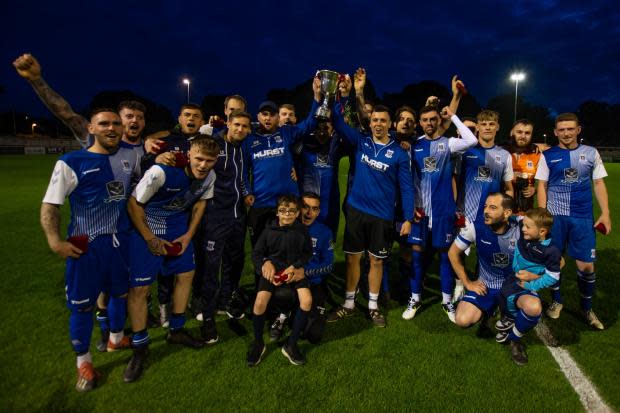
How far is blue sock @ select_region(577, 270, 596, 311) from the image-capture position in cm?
416

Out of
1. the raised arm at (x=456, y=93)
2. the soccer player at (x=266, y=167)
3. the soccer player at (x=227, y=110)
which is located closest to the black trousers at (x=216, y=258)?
the soccer player at (x=266, y=167)

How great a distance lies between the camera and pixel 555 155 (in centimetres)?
437

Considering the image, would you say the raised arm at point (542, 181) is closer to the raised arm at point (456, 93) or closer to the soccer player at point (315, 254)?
the raised arm at point (456, 93)

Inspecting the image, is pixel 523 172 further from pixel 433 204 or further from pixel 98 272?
pixel 98 272

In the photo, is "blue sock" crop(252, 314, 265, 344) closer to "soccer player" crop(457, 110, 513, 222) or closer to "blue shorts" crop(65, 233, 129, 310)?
"blue shorts" crop(65, 233, 129, 310)

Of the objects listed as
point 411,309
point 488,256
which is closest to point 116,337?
point 411,309

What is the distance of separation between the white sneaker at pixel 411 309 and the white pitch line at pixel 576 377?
50.5 inches

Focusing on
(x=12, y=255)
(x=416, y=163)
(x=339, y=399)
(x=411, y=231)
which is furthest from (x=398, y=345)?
(x=12, y=255)

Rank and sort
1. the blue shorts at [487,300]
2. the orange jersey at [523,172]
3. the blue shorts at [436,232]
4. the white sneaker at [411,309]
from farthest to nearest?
the orange jersey at [523,172]
the blue shorts at [436,232]
the white sneaker at [411,309]
the blue shorts at [487,300]

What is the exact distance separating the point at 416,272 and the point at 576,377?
1.81m

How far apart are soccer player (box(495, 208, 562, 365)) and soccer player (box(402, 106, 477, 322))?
80 centimetres

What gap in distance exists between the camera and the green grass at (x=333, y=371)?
112 inches

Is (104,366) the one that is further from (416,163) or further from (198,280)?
(416,163)

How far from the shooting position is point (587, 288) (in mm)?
4172
